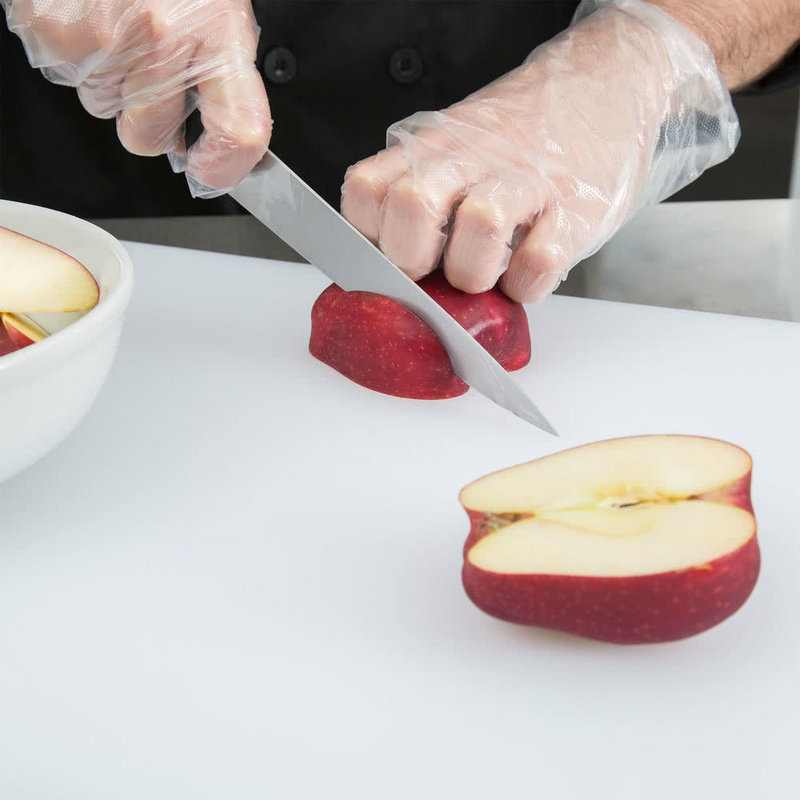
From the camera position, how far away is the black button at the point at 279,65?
1.34 m

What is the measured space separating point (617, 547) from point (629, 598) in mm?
29

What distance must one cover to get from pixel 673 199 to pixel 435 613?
1378mm

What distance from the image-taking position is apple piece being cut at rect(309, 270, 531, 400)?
88 centimetres

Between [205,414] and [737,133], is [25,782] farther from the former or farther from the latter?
[737,133]

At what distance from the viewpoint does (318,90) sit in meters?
1.38

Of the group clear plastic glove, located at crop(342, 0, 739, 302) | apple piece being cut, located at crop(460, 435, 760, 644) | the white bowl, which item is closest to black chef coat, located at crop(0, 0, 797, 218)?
clear plastic glove, located at crop(342, 0, 739, 302)

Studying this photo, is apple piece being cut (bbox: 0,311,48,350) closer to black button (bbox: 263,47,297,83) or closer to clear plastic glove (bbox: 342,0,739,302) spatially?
clear plastic glove (bbox: 342,0,739,302)

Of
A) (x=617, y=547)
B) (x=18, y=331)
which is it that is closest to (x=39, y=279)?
(x=18, y=331)

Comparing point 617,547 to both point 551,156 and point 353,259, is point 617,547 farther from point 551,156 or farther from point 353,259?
point 551,156

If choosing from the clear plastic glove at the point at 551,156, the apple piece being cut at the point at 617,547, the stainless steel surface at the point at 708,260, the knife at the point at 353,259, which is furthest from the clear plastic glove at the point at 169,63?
the stainless steel surface at the point at 708,260

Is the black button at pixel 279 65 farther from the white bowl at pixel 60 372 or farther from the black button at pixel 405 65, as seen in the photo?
the white bowl at pixel 60 372

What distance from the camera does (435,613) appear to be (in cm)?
65

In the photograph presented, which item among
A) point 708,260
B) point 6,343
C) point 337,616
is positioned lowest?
point 708,260

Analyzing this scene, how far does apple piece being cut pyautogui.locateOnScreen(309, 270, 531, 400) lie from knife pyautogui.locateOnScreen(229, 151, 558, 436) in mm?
12
